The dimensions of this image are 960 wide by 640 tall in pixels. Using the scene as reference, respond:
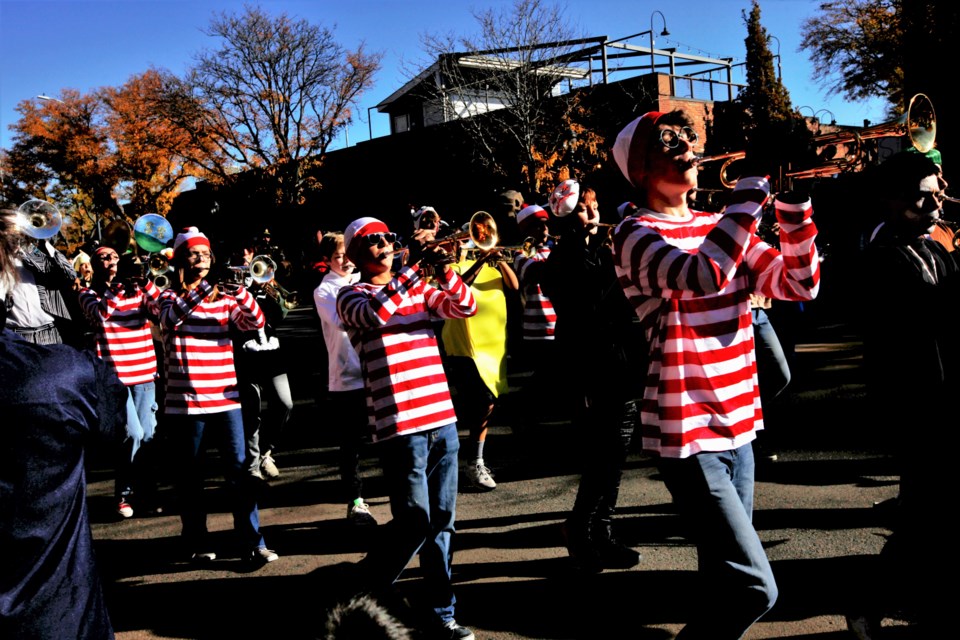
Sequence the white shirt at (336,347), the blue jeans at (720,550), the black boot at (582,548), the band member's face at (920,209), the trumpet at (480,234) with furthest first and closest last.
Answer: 1. the white shirt at (336,347)
2. the trumpet at (480,234)
3. the black boot at (582,548)
4. the band member's face at (920,209)
5. the blue jeans at (720,550)

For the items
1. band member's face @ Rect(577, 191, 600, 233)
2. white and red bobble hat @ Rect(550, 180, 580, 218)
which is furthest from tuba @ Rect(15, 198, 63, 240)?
band member's face @ Rect(577, 191, 600, 233)

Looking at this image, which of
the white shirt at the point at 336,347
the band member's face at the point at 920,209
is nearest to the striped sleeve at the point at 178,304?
the white shirt at the point at 336,347

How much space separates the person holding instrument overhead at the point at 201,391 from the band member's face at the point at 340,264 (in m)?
0.89

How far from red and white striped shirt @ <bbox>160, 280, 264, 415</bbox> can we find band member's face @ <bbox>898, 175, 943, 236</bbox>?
390 centimetres

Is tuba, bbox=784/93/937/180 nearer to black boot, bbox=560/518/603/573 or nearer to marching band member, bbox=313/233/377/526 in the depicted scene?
black boot, bbox=560/518/603/573

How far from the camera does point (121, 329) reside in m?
6.52

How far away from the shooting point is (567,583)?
4.39m

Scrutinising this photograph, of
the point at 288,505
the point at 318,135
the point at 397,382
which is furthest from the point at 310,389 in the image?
the point at 318,135

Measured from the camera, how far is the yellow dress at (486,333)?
6.32 meters

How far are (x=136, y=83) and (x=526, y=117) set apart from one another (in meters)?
20.4

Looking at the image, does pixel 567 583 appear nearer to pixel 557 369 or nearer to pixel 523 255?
pixel 557 369

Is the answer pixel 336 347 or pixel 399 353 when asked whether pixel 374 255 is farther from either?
pixel 336 347

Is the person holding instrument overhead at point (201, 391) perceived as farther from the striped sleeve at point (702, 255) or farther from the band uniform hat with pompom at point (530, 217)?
the striped sleeve at point (702, 255)

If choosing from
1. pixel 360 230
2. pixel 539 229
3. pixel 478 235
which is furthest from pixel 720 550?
pixel 539 229
